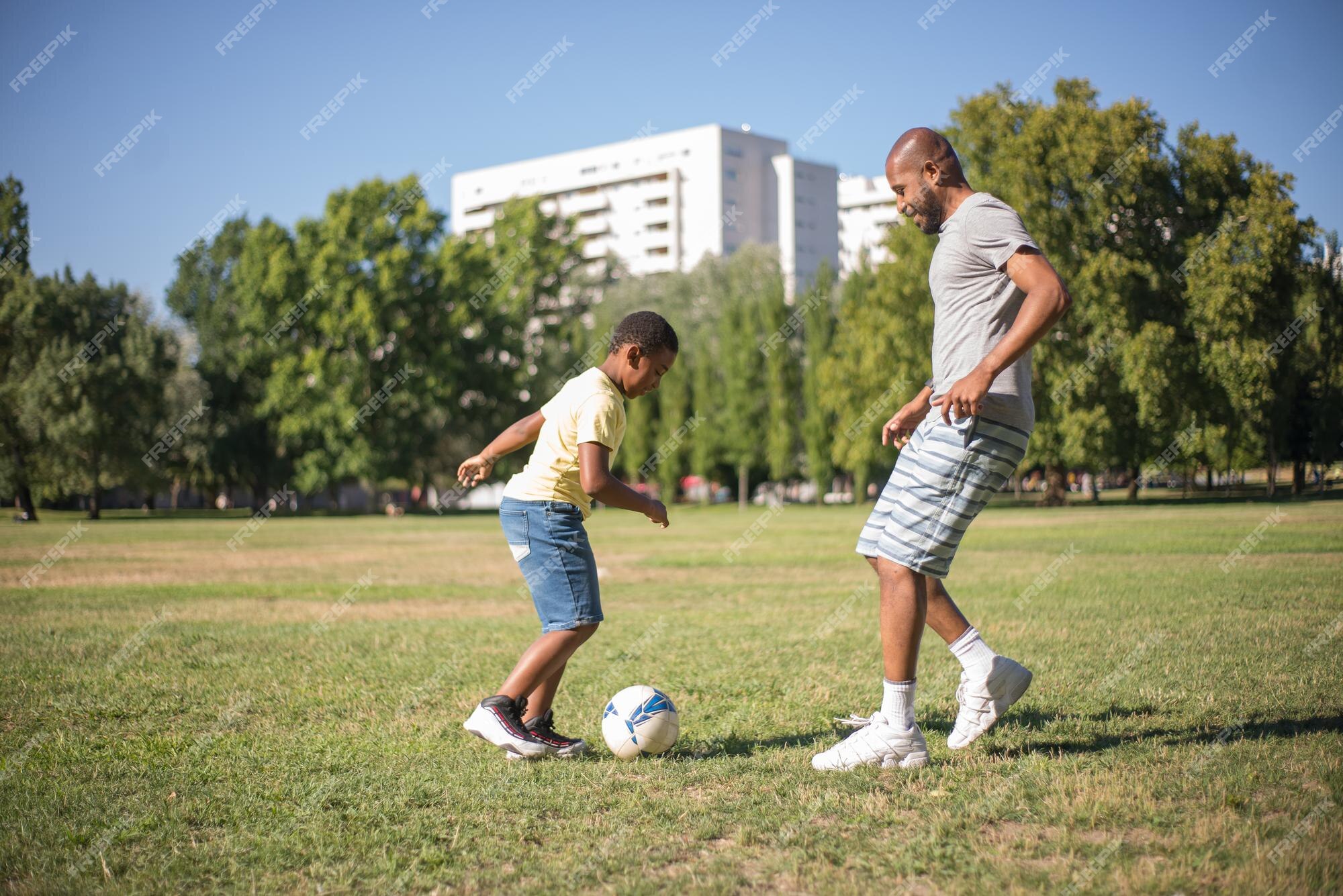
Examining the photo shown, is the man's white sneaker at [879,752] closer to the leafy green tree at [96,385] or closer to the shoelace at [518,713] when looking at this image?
the shoelace at [518,713]

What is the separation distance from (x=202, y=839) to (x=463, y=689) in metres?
2.81

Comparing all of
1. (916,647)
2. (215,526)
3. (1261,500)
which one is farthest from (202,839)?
(1261,500)

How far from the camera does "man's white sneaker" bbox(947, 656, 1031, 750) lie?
4305 millimetres

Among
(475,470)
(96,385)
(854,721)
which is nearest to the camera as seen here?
Result: (854,721)

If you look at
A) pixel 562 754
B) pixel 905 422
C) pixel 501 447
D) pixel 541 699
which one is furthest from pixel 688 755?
pixel 905 422

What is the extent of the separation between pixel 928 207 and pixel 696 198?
92.9 m

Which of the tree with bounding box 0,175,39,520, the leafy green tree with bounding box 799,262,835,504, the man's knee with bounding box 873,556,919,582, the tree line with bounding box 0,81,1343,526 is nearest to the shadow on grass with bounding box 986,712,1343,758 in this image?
the man's knee with bounding box 873,556,919,582

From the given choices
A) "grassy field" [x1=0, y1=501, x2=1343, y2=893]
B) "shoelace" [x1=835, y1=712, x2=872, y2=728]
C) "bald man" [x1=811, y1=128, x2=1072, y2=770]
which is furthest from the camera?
"shoelace" [x1=835, y1=712, x2=872, y2=728]

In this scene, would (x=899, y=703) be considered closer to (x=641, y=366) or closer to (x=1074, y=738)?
(x=1074, y=738)

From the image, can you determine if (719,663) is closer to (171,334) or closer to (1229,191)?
(1229,191)

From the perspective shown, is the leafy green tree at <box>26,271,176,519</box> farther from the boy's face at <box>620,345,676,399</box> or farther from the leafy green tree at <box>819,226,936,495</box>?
the boy's face at <box>620,345,676,399</box>

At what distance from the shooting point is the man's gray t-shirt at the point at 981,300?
3.94m

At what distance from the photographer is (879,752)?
4.11m

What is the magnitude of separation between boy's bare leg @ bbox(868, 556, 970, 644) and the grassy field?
51 centimetres
